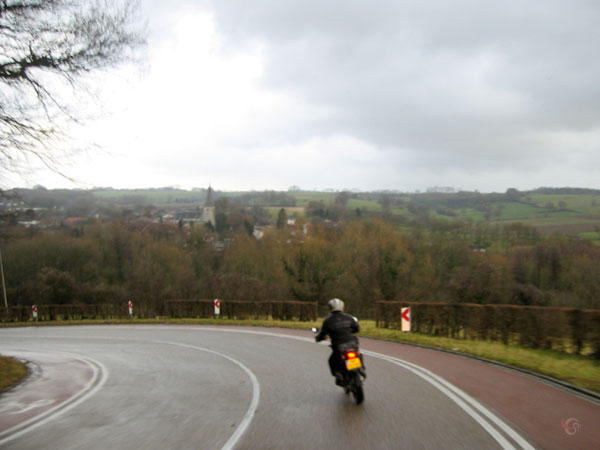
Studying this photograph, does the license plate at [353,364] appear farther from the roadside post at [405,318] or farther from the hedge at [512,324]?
the roadside post at [405,318]

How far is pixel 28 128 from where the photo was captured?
30.7 ft

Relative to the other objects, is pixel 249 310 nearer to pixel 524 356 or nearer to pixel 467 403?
pixel 524 356

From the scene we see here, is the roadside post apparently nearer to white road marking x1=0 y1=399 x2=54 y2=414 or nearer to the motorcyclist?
the motorcyclist

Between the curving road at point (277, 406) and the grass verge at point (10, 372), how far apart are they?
13.3 inches

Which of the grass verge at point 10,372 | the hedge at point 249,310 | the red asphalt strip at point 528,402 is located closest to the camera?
the red asphalt strip at point 528,402

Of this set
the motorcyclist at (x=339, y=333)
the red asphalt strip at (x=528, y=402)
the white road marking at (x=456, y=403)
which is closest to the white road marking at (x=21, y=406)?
the white road marking at (x=456, y=403)

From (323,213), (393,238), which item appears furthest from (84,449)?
(323,213)

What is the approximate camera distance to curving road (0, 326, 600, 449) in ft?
18.4

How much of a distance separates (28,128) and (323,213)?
259ft

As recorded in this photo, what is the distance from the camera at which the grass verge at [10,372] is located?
10.0 m

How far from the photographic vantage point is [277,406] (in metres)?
7.20

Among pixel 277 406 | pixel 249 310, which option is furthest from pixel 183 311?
pixel 277 406

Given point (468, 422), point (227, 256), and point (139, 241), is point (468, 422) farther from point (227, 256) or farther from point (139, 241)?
point (139, 241)

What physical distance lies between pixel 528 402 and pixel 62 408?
736 centimetres
